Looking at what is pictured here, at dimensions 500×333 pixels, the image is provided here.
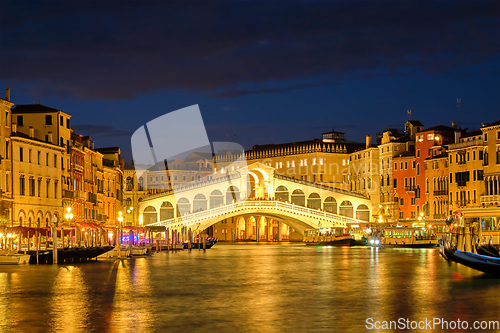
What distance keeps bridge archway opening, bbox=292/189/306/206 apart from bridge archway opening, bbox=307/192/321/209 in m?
0.52

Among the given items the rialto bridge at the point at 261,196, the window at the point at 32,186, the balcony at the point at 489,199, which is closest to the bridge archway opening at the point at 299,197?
the rialto bridge at the point at 261,196

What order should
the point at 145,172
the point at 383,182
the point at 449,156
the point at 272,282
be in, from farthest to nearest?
the point at 145,172 → the point at 383,182 → the point at 449,156 → the point at 272,282

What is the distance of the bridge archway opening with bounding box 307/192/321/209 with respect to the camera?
79.0 m

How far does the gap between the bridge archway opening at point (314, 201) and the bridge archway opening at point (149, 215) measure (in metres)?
15.1

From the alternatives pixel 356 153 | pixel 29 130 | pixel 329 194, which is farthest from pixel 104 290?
pixel 356 153

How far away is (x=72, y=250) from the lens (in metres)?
35.9

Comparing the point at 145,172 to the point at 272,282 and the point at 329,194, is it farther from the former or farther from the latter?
the point at 272,282

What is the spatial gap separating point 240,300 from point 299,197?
62.7 m

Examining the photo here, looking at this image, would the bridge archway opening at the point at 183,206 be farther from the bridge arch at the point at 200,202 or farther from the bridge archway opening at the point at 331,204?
the bridge archway opening at the point at 331,204

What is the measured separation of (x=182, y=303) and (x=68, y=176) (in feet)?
123

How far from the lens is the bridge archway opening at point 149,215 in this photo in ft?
257

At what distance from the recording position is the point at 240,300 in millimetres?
17547

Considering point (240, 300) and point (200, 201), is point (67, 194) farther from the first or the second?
point (240, 300)

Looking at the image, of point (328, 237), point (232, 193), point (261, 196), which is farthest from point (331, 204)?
point (328, 237)
